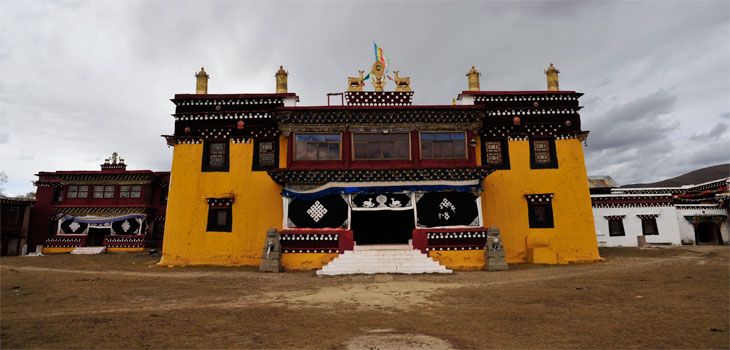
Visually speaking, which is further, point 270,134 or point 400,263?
point 270,134

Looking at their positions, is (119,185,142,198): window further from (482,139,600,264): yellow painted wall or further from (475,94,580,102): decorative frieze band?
(475,94,580,102): decorative frieze band

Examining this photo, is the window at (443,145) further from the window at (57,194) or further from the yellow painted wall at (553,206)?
the window at (57,194)

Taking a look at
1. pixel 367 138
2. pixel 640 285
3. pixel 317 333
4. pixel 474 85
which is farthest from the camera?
pixel 474 85

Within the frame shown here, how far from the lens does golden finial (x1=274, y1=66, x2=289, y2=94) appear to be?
20391mm

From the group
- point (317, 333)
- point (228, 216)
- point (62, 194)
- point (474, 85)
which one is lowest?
point (317, 333)

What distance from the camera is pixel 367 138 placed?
18094 mm

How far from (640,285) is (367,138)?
38.9 feet

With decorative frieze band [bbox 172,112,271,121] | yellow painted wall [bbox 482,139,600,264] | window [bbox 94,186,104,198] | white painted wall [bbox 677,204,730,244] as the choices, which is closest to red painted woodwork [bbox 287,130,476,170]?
yellow painted wall [bbox 482,139,600,264]

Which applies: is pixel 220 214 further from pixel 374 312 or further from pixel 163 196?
pixel 163 196

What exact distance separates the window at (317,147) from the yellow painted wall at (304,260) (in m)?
4.62

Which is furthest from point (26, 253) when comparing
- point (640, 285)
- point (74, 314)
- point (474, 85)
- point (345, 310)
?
point (640, 285)

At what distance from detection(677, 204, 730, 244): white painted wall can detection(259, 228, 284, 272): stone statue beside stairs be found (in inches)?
1208

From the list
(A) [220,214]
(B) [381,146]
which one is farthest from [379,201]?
(A) [220,214]

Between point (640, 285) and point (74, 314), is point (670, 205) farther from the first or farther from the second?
point (74, 314)
